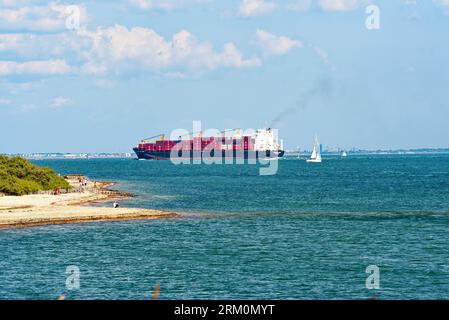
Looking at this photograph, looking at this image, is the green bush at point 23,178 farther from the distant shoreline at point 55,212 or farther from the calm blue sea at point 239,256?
the calm blue sea at point 239,256

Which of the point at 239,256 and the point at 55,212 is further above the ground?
the point at 55,212

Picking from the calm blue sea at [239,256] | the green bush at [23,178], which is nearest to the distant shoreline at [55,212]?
the calm blue sea at [239,256]

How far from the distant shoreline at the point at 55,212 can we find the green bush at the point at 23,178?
3.68m

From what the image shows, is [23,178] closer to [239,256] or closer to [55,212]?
[55,212]

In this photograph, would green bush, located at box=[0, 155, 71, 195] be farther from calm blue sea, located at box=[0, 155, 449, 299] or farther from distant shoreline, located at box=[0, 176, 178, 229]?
calm blue sea, located at box=[0, 155, 449, 299]

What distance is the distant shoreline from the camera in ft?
186

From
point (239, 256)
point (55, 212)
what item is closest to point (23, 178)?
point (55, 212)

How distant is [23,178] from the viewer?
93562 mm

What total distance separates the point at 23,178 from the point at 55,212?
32.9 m

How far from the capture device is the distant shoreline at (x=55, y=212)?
186 ft

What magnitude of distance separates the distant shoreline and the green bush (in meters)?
3.68
